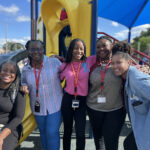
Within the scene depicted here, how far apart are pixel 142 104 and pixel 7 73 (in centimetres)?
149

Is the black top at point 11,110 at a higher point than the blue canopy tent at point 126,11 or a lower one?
lower

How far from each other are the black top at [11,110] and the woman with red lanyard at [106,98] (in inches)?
32.8

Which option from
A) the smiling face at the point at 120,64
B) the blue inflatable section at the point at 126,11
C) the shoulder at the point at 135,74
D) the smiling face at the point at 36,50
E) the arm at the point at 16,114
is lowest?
the arm at the point at 16,114

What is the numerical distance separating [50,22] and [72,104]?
107 inches

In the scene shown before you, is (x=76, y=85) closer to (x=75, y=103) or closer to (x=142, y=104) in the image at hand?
(x=75, y=103)

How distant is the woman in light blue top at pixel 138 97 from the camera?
137cm

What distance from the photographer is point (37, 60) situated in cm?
197

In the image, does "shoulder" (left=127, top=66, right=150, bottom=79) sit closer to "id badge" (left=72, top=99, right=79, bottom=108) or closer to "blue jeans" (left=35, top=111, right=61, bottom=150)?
"id badge" (left=72, top=99, right=79, bottom=108)

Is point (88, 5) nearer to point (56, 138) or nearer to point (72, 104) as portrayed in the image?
point (72, 104)

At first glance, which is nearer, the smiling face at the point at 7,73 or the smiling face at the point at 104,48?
the smiling face at the point at 7,73

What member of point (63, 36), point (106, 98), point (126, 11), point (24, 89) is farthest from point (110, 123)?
point (126, 11)

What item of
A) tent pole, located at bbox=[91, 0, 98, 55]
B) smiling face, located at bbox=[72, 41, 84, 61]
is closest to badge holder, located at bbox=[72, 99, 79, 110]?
smiling face, located at bbox=[72, 41, 84, 61]

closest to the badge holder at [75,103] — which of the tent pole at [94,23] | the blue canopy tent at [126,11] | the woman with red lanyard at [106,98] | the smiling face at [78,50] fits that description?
the woman with red lanyard at [106,98]

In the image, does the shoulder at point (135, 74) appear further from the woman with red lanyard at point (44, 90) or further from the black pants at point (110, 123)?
the woman with red lanyard at point (44, 90)
